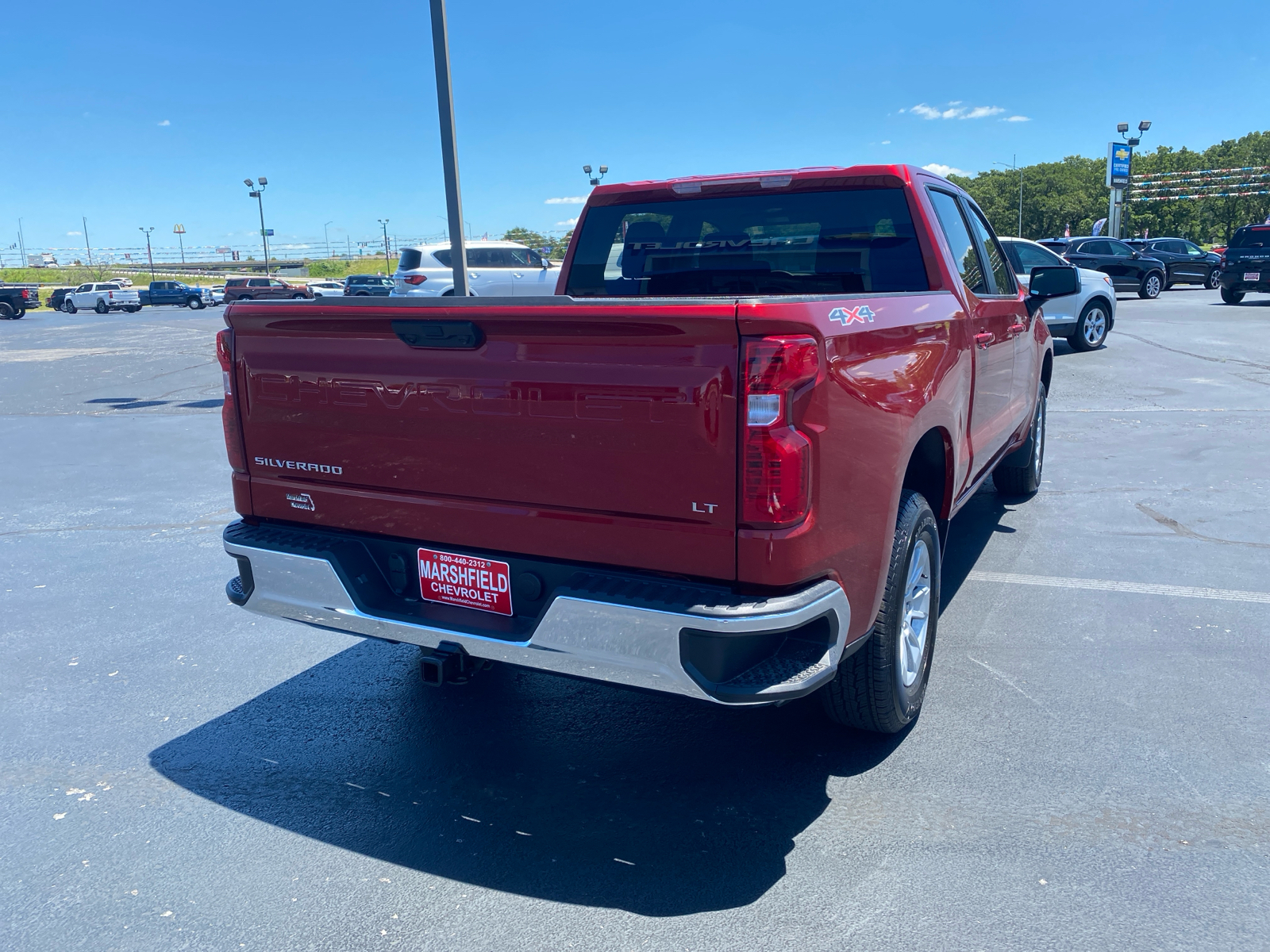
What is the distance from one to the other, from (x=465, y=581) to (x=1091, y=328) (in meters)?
14.4

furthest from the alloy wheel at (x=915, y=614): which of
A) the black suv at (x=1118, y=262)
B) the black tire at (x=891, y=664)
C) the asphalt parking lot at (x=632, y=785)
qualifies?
the black suv at (x=1118, y=262)

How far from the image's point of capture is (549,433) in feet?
8.74

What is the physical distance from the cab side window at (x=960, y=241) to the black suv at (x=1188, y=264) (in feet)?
107

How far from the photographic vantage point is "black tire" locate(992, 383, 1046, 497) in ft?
21.0

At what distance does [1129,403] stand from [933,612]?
824cm

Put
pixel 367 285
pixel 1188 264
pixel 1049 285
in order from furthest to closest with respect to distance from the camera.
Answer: pixel 367 285 < pixel 1188 264 < pixel 1049 285

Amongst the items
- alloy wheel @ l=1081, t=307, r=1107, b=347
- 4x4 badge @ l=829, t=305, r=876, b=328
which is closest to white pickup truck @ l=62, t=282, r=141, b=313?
alloy wheel @ l=1081, t=307, r=1107, b=347

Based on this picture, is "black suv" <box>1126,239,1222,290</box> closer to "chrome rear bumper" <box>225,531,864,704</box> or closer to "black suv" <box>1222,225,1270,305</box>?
"black suv" <box>1222,225,1270,305</box>

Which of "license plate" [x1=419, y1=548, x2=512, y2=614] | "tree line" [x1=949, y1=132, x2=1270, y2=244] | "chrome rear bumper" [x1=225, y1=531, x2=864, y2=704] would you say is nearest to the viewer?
"chrome rear bumper" [x1=225, y1=531, x2=864, y2=704]

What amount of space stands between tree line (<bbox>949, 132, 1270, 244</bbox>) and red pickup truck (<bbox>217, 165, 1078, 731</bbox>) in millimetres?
84258

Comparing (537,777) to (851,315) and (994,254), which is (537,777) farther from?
(994,254)

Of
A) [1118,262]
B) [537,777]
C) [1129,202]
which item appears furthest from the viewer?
[1129,202]

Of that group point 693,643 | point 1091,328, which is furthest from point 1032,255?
Result: point 693,643

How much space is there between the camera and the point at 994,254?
5293 mm
